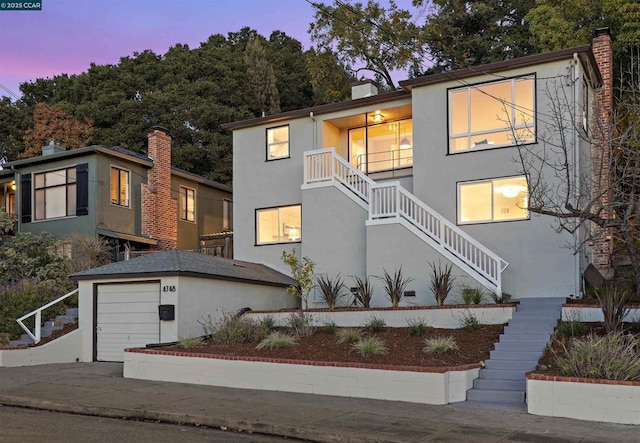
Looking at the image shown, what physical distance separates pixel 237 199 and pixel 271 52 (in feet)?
79.2

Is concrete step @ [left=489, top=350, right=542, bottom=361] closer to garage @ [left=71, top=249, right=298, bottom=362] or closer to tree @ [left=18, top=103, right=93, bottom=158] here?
garage @ [left=71, top=249, right=298, bottom=362]

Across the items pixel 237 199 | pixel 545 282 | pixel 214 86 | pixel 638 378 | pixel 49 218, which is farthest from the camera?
pixel 214 86

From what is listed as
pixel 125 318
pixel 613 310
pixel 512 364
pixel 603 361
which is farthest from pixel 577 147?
pixel 125 318

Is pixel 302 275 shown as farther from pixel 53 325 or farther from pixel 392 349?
pixel 53 325

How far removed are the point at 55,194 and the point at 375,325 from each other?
1661cm

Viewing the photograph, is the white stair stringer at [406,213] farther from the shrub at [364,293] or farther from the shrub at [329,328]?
the shrub at [329,328]

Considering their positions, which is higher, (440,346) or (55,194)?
(55,194)

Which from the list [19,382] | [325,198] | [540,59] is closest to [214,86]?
[325,198]

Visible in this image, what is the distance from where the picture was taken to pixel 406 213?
17.6 metres

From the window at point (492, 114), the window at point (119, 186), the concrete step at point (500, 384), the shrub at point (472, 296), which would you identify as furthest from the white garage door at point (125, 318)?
the window at point (119, 186)

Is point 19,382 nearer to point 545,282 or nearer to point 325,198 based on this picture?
point 325,198

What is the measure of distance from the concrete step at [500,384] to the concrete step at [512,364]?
0.46 meters

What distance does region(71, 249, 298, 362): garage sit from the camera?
15.6 meters

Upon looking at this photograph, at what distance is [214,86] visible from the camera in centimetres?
3916
